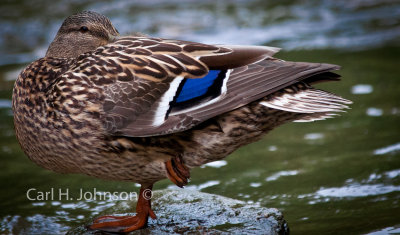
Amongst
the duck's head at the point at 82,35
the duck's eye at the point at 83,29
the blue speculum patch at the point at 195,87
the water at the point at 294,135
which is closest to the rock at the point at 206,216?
the water at the point at 294,135

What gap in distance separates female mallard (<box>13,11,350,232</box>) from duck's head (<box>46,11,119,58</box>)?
27cm

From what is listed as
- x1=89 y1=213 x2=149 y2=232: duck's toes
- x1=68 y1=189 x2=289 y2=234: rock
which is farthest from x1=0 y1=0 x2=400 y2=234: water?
x1=89 y1=213 x2=149 y2=232: duck's toes

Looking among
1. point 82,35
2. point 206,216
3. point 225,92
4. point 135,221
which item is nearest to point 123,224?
point 135,221

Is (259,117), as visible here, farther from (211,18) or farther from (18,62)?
(211,18)

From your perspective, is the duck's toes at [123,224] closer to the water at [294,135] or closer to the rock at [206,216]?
the rock at [206,216]

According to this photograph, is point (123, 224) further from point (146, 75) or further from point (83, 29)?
point (83, 29)

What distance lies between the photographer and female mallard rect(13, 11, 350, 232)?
12.3 feet

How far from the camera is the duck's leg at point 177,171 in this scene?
3936 mm

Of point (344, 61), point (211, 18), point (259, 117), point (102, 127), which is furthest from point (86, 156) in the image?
point (211, 18)

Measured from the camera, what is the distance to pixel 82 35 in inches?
172

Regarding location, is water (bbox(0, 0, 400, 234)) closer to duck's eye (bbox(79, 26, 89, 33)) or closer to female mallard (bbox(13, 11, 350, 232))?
female mallard (bbox(13, 11, 350, 232))

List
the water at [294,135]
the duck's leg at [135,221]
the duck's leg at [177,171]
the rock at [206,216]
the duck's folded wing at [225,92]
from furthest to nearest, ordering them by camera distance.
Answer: the water at [294,135] → the duck's leg at [135,221] → the rock at [206,216] → the duck's leg at [177,171] → the duck's folded wing at [225,92]

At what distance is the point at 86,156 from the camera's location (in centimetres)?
385

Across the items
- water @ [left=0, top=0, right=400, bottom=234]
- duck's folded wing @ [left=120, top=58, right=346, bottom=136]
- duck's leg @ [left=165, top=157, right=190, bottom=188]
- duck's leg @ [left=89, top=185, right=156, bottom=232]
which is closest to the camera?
duck's folded wing @ [left=120, top=58, right=346, bottom=136]
